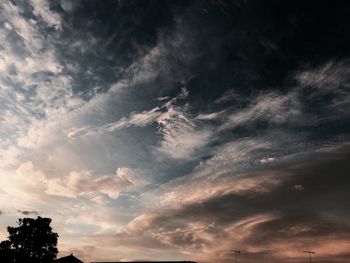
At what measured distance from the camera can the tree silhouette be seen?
65.2m

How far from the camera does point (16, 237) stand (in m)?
65.5

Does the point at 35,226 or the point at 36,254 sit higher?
the point at 35,226

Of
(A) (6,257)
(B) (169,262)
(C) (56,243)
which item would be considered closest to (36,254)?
(C) (56,243)

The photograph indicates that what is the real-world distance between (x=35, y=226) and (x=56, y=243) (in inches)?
220

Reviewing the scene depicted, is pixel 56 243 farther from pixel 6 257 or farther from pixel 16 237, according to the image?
pixel 6 257

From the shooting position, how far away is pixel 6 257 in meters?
52.5

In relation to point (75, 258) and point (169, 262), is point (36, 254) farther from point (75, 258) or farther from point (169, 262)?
point (169, 262)

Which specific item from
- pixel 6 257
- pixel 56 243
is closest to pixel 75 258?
pixel 56 243

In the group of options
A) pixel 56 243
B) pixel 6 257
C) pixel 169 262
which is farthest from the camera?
pixel 56 243

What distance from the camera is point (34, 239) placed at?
6675cm

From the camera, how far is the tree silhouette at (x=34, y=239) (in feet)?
214

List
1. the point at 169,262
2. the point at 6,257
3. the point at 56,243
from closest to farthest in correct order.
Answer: the point at 6,257, the point at 169,262, the point at 56,243

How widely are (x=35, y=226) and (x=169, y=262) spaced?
94.2 feet

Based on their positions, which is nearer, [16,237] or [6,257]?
[6,257]
